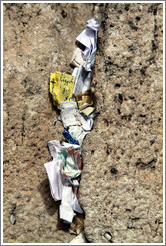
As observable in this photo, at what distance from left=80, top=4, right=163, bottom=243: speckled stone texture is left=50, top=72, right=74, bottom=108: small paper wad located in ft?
0.79

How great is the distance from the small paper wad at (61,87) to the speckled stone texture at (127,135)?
0.79ft

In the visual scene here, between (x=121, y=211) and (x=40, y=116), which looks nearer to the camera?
(x=121, y=211)

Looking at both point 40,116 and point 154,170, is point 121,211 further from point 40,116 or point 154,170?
point 40,116

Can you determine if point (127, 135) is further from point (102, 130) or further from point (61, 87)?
point (61, 87)

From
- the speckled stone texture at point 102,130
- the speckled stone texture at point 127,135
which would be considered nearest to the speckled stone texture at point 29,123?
the speckled stone texture at point 102,130

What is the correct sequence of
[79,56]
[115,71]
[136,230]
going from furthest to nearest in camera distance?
[79,56]
[115,71]
[136,230]

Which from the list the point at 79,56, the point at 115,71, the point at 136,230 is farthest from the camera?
the point at 79,56

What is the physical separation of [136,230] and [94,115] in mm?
862

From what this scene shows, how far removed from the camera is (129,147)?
6.29 feet

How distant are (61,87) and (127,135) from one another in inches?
25.1

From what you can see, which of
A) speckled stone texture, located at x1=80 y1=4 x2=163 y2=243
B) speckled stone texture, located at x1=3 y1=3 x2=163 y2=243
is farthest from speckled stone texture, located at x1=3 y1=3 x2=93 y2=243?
speckled stone texture, located at x1=80 y1=4 x2=163 y2=243

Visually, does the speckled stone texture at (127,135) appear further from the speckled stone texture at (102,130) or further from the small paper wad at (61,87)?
the small paper wad at (61,87)

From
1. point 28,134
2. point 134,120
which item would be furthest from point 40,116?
point 134,120

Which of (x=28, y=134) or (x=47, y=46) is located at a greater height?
(x=47, y=46)
